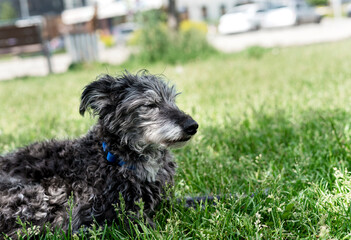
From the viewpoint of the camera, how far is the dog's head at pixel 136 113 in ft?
10.0

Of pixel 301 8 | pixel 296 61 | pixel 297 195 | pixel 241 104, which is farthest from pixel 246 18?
pixel 297 195

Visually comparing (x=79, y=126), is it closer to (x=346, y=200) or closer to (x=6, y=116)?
(x=6, y=116)

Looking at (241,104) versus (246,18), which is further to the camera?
(246,18)

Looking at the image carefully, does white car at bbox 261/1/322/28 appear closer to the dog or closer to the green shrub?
the green shrub

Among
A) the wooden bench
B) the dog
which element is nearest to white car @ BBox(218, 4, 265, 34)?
the wooden bench

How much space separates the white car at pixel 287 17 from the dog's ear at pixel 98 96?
103ft

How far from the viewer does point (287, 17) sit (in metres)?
32.4

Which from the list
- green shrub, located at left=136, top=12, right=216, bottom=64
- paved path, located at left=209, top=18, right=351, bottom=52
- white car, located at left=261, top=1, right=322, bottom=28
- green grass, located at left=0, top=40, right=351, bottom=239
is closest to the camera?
green grass, located at left=0, top=40, right=351, bottom=239

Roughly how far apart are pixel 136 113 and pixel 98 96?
367mm

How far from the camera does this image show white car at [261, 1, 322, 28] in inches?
1249

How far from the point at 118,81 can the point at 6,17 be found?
53.0m

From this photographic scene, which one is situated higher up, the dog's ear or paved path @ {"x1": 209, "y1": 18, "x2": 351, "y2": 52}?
the dog's ear

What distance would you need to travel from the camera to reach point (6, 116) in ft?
23.2

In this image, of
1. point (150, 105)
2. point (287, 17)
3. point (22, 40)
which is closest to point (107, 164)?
point (150, 105)
